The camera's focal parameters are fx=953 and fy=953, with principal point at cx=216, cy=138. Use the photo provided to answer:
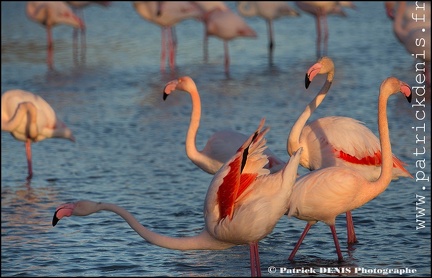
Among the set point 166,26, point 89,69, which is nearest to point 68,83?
point 89,69

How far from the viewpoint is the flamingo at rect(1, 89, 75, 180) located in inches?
341

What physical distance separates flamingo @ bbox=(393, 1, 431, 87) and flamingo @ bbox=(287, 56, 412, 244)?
4.43 meters

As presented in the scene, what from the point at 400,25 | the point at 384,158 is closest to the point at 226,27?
the point at 400,25

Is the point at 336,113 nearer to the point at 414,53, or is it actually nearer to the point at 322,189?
the point at 414,53

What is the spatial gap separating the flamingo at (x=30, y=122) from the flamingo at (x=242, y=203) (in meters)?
3.46

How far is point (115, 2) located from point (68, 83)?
7.05 metres

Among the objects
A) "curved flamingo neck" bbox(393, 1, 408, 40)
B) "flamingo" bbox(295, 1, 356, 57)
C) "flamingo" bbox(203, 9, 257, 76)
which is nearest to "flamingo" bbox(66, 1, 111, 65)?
"flamingo" bbox(203, 9, 257, 76)

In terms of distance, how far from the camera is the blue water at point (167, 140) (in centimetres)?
588

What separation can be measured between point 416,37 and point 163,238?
683 cm

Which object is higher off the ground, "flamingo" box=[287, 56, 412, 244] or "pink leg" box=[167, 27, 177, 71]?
"flamingo" box=[287, 56, 412, 244]

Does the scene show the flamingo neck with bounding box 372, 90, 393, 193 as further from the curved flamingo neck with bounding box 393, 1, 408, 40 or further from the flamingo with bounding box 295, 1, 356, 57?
the flamingo with bounding box 295, 1, 356, 57

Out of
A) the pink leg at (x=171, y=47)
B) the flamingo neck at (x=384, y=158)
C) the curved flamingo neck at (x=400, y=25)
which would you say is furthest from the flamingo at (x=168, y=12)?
the flamingo neck at (x=384, y=158)

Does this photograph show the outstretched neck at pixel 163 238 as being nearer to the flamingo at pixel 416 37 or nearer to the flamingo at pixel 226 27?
the flamingo at pixel 416 37

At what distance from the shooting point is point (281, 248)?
606 centimetres
